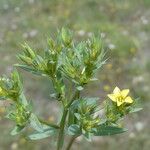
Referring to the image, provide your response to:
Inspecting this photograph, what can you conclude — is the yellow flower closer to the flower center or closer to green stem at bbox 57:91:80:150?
the flower center

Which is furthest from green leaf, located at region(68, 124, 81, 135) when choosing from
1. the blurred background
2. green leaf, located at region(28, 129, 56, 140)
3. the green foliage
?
the blurred background

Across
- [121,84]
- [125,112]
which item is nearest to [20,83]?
[125,112]

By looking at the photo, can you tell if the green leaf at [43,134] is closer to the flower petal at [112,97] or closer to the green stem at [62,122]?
the green stem at [62,122]

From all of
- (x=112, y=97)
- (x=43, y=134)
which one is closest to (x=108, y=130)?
(x=112, y=97)

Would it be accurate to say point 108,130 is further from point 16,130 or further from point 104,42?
point 104,42

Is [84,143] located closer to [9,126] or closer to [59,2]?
[9,126]

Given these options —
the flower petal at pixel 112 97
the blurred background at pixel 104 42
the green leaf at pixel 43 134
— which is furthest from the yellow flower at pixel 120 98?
the blurred background at pixel 104 42
